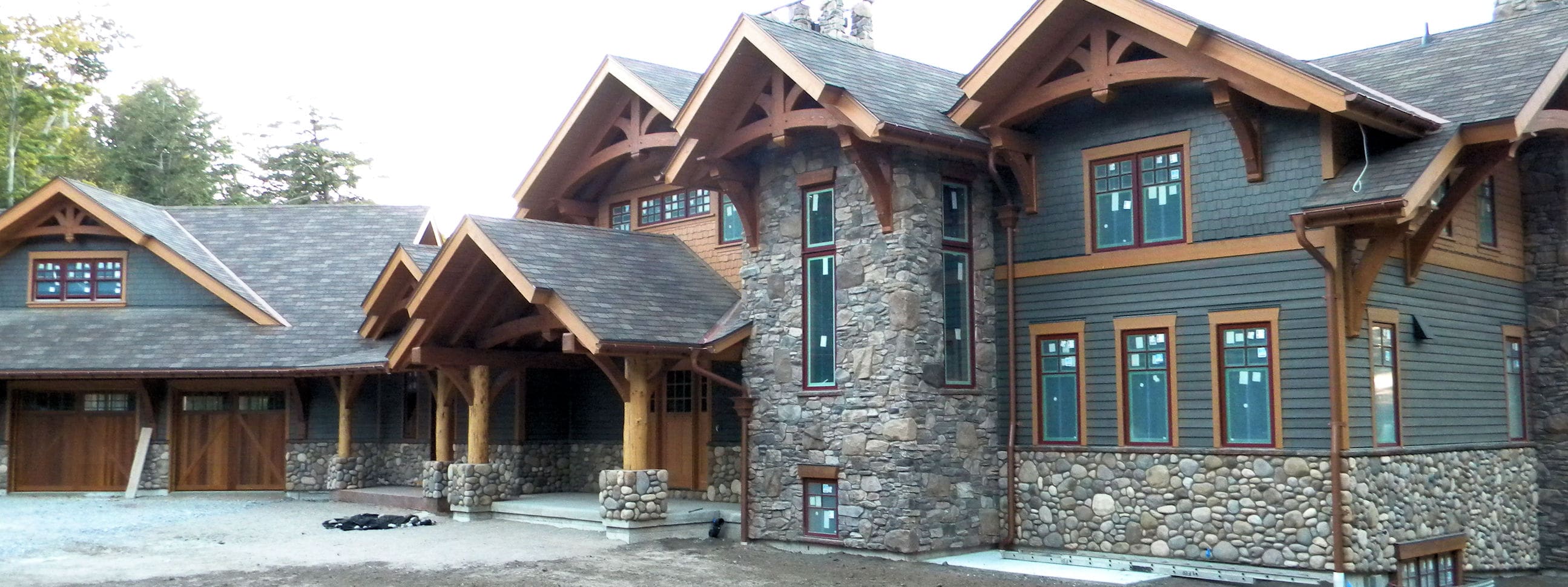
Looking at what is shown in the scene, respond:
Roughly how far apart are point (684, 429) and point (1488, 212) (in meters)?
10.2

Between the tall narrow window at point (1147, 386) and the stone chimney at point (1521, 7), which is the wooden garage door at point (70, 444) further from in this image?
the stone chimney at point (1521, 7)

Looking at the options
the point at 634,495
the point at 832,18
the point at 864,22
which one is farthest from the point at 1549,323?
the point at 634,495

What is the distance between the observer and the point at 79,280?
2380 centimetres

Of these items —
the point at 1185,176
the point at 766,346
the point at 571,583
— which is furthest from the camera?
the point at 766,346

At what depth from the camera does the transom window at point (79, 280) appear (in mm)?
23719


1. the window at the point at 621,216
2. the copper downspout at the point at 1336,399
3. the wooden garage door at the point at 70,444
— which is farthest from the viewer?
the wooden garage door at the point at 70,444

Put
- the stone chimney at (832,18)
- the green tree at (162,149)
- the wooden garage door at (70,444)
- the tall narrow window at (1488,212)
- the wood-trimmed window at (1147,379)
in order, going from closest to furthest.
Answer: the wood-trimmed window at (1147,379) < the tall narrow window at (1488,212) < the stone chimney at (832,18) < the wooden garage door at (70,444) < the green tree at (162,149)

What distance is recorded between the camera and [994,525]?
1491 centimetres

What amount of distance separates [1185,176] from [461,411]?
11.8 metres

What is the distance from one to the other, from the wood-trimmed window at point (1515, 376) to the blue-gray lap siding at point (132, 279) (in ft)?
64.9

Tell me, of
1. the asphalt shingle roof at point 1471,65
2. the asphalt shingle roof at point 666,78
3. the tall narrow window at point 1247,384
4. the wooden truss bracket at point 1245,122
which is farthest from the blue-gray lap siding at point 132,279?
the asphalt shingle roof at point 1471,65

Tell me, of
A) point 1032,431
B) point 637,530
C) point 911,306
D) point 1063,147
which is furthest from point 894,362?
point 637,530

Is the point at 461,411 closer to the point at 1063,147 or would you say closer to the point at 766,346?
the point at 766,346

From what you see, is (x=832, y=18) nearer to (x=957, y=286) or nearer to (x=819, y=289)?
(x=819, y=289)
